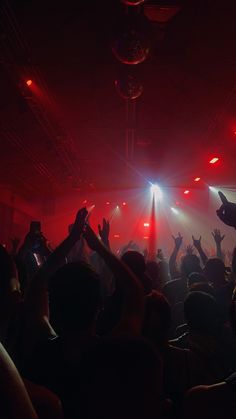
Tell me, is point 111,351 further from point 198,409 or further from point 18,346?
point 18,346

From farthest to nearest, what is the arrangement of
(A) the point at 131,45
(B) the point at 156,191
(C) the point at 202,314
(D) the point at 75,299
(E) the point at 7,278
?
(B) the point at 156,191, (A) the point at 131,45, (C) the point at 202,314, (E) the point at 7,278, (D) the point at 75,299

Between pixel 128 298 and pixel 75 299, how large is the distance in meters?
0.35

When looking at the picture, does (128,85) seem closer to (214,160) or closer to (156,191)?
(214,160)

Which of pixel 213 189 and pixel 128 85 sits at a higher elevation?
pixel 213 189

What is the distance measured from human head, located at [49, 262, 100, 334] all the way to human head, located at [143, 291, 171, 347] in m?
0.70

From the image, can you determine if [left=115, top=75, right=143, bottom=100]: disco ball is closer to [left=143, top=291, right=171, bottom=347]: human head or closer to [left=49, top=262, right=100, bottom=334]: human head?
[left=143, top=291, right=171, bottom=347]: human head

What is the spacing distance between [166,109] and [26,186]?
962cm

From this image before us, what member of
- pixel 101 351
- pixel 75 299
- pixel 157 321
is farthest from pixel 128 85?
pixel 101 351

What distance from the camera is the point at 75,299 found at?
1469 mm

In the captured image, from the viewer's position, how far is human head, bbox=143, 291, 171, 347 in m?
2.06

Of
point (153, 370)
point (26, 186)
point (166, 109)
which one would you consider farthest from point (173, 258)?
point (26, 186)

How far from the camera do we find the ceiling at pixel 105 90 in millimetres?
5254

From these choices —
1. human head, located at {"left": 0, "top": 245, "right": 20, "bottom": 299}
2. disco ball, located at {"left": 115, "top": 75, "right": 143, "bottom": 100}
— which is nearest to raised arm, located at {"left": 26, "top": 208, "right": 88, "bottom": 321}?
human head, located at {"left": 0, "top": 245, "right": 20, "bottom": 299}

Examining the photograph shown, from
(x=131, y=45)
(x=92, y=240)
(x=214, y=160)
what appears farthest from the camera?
(x=214, y=160)
